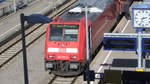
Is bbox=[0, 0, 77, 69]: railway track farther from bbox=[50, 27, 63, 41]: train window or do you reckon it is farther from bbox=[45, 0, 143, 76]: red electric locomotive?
bbox=[50, 27, 63, 41]: train window

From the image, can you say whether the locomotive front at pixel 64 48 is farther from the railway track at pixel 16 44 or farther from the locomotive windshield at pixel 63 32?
the railway track at pixel 16 44

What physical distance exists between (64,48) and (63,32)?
0.87 m

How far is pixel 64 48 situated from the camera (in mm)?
25078

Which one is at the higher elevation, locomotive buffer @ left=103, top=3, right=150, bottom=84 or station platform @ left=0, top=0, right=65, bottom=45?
locomotive buffer @ left=103, top=3, right=150, bottom=84

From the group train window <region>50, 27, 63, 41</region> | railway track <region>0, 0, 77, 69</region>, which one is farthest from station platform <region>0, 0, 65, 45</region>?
train window <region>50, 27, 63, 41</region>

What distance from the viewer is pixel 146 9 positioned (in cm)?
2369

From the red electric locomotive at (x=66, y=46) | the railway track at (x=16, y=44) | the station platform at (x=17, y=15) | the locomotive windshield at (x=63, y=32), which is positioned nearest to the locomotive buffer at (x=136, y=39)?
the red electric locomotive at (x=66, y=46)

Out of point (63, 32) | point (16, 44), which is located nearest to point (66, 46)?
point (63, 32)

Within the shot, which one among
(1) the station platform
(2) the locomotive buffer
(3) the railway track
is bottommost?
(3) the railway track

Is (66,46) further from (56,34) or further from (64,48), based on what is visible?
(56,34)

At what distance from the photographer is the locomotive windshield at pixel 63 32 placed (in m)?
25.1

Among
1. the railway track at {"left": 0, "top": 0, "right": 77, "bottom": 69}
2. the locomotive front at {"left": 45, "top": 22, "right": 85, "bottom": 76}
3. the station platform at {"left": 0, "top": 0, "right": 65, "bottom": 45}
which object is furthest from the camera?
the station platform at {"left": 0, "top": 0, "right": 65, "bottom": 45}

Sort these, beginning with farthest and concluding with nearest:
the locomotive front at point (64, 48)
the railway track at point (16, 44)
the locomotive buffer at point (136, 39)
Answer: the railway track at point (16, 44)
the locomotive front at point (64, 48)
the locomotive buffer at point (136, 39)

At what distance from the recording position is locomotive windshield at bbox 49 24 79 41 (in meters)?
25.1
